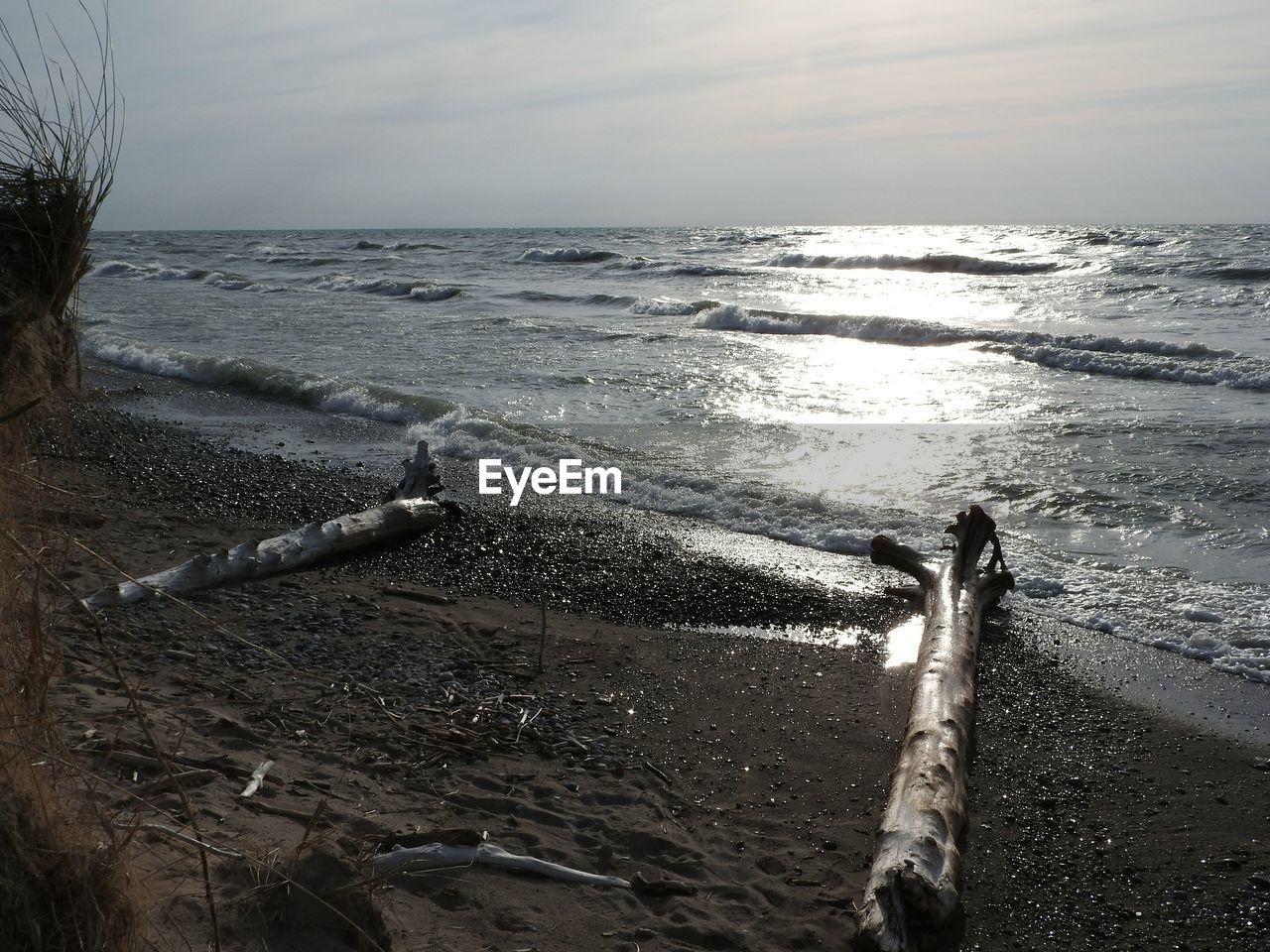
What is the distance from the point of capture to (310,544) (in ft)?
22.5

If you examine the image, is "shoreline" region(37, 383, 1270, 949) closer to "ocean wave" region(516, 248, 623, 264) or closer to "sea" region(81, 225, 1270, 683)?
"sea" region(81, 225, 1270, 683)

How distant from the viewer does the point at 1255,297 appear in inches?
916

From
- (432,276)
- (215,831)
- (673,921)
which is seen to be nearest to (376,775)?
(215,831)

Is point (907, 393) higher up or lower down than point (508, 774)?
higher up

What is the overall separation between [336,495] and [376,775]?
519 centimetres

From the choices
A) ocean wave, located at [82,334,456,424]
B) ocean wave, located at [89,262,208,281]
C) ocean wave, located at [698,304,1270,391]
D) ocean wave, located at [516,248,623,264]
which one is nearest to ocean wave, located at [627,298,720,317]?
ocean wave, located at [698,304,1270,391]

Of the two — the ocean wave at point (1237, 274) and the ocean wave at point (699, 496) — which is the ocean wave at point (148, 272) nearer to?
the ocean wave at point (699, 496)

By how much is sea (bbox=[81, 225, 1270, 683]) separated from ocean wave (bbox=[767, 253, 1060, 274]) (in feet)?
0.82

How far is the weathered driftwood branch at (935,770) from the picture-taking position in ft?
11.1

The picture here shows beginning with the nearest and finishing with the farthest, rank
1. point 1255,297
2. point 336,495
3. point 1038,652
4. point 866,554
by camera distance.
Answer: point 1038,652 < point 866,554 < point 336,495 < point 1255,297

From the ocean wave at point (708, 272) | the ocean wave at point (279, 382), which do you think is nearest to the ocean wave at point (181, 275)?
the ocean wave at point (708, 272)

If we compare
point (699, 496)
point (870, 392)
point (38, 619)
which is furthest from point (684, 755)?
point (870, 392)

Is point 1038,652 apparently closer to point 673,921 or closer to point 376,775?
point 673,921

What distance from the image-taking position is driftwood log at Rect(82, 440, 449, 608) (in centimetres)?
586
